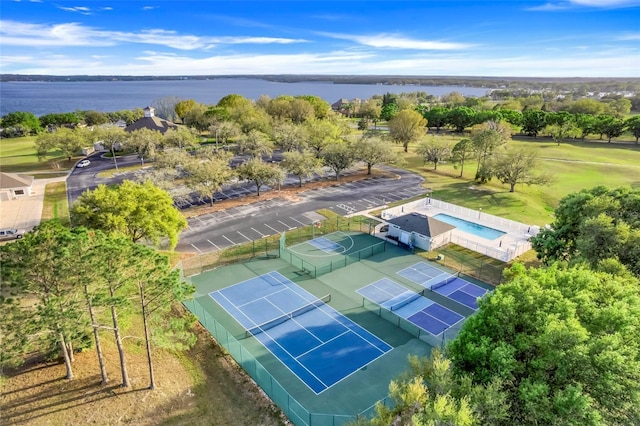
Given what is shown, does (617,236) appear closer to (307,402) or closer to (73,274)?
(307,402)

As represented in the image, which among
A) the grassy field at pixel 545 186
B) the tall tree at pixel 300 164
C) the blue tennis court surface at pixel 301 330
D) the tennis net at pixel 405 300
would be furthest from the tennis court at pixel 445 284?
the tall tree at pixel 300 164

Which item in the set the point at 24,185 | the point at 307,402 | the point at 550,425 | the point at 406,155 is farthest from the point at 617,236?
the point at 24,185

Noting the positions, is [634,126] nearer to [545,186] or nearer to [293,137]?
[545,186]

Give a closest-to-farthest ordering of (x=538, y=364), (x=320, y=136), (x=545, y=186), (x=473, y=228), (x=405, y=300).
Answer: (x=538, y=364) → (x=405, y=300) → (x=473, y=228) → (x=545, y=186) → (x=320, y=136)

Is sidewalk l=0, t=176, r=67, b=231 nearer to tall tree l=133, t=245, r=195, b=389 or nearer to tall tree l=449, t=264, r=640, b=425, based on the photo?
tall tree l=133, t=245, r=195, b=389

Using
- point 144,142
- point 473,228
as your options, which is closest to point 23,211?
point 144,142

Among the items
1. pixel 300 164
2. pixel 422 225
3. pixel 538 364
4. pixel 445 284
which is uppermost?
pixel 300 164
